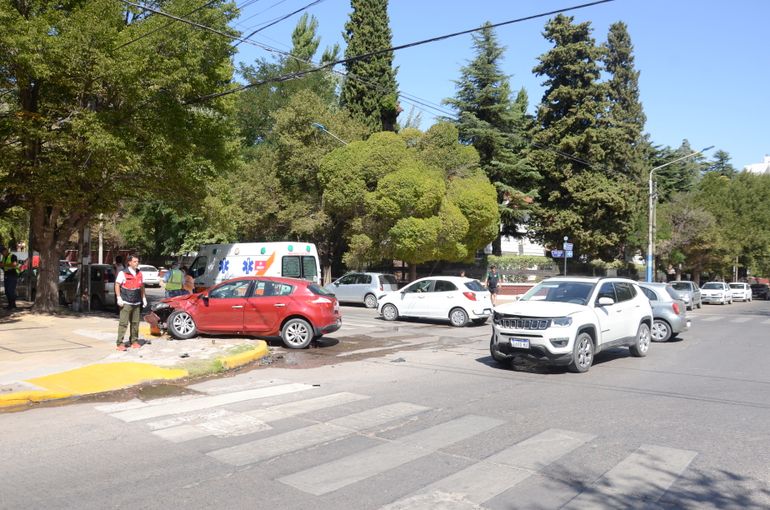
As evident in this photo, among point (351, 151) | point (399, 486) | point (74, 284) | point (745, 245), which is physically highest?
point (351, 151)

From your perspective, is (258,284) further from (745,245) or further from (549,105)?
(745,245)

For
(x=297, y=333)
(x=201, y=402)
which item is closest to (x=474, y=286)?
(x=297, y=333)

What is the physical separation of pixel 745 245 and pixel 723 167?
1860 inches

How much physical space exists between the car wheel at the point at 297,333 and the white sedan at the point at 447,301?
23.3 feet

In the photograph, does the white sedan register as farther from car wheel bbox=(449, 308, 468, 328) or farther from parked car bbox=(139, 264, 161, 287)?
parked car bbox=(139, 264, 161, 287)

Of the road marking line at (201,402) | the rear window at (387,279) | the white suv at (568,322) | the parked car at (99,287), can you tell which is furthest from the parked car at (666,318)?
the parked car at (99,287)

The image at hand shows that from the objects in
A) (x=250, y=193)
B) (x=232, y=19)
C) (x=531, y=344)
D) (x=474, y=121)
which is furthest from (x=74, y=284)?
(x=474, y=121)

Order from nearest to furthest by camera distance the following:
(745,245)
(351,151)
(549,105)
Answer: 1. (351,151)
2. (549,105)
3. (745,245)

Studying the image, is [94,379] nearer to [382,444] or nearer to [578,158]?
[382,444]

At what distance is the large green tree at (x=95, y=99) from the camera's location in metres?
14.5

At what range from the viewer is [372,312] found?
25.1 meters

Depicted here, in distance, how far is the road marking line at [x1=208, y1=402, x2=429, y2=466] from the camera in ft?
19.5

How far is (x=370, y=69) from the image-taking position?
40344 mm

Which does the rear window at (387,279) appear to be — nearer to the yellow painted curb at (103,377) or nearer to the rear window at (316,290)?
the rear window at (316,290)
